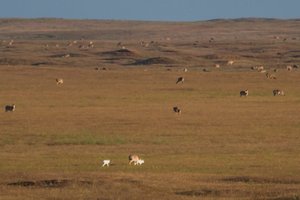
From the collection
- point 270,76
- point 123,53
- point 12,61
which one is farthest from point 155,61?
point 270,76

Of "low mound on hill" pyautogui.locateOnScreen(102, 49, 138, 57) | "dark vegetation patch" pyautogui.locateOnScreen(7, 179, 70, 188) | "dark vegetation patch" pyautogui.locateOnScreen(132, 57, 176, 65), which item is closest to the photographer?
"dark vegetation patch" pyautogui.locateOnScreen(7, 179, 70, 188)

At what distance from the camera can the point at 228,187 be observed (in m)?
19.2

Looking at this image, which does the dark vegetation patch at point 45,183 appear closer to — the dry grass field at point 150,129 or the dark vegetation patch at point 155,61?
the dry grass field at point 150,129

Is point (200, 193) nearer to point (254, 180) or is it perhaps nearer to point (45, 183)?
point (254, 180)

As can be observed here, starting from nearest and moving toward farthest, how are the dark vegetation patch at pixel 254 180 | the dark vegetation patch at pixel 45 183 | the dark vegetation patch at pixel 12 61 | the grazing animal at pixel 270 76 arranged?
the dark vegetation patch at pixel 45 183 < the dark vegetation patch at pixel 254 180 < the grazing animal at pixel 270 76 < the dark vegetation patch at pixel 12 61

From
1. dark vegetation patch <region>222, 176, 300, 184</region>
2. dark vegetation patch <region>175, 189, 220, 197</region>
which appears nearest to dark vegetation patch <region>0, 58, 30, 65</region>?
dark vegetation patch <region>222, 176, 300, 184</region>

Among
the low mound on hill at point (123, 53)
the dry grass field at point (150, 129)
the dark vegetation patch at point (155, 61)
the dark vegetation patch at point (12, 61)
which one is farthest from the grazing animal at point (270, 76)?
the low mound on hill at point (123, 53)

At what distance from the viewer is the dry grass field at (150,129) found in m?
19.6

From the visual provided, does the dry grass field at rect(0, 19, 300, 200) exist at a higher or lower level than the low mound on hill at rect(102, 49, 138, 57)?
lower

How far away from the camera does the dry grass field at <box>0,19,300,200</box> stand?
19578 millimetres

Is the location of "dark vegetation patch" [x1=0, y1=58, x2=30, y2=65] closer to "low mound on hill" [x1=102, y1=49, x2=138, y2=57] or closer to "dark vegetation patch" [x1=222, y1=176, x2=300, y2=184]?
"low mound on hill" [x1=102, y1=49, x2=138, y2=57]

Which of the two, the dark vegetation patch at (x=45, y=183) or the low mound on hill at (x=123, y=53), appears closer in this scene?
the dark vegetation patch at (x=45, y=183)

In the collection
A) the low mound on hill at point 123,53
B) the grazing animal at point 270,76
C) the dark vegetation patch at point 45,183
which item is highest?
the low mound on hill at point 123,53

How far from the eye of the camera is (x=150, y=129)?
32.3 meters
